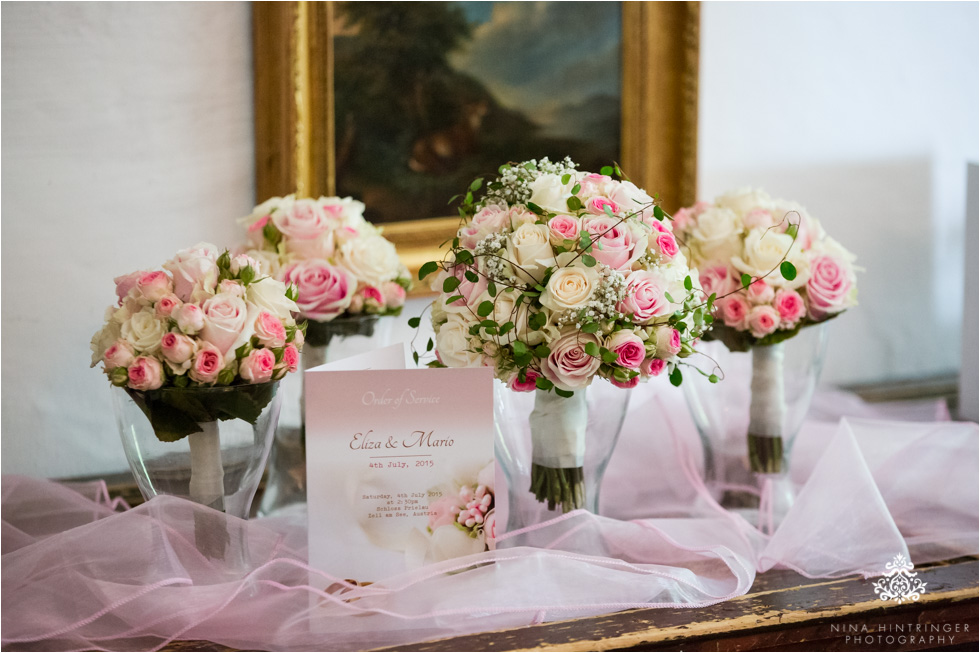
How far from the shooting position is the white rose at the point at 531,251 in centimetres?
81

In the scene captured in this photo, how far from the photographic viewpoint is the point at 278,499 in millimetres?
1118

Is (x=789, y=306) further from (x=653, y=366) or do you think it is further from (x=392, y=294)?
(x=392, y=294)

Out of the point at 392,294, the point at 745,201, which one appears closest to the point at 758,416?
the point at 745,201

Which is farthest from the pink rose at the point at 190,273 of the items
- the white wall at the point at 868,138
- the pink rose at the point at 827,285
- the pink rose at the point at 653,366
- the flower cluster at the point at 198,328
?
the white wall at the point at 868,138

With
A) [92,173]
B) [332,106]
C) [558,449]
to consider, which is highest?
[332,106]

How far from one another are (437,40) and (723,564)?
33.7 inches

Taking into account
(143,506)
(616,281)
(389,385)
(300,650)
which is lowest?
(300,650)

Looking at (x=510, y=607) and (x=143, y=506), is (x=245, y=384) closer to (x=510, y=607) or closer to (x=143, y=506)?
(x=143, y=506)

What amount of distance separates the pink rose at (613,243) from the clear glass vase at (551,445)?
16 centimetres

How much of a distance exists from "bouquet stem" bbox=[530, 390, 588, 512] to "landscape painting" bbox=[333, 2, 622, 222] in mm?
522

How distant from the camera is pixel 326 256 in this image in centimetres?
105

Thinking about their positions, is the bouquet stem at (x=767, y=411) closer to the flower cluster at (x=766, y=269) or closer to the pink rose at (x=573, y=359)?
the flower cluster at (x=766, y=269)

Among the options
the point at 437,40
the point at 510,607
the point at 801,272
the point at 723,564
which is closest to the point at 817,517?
the point at 723,564

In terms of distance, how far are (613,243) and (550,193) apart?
0.09 meters
